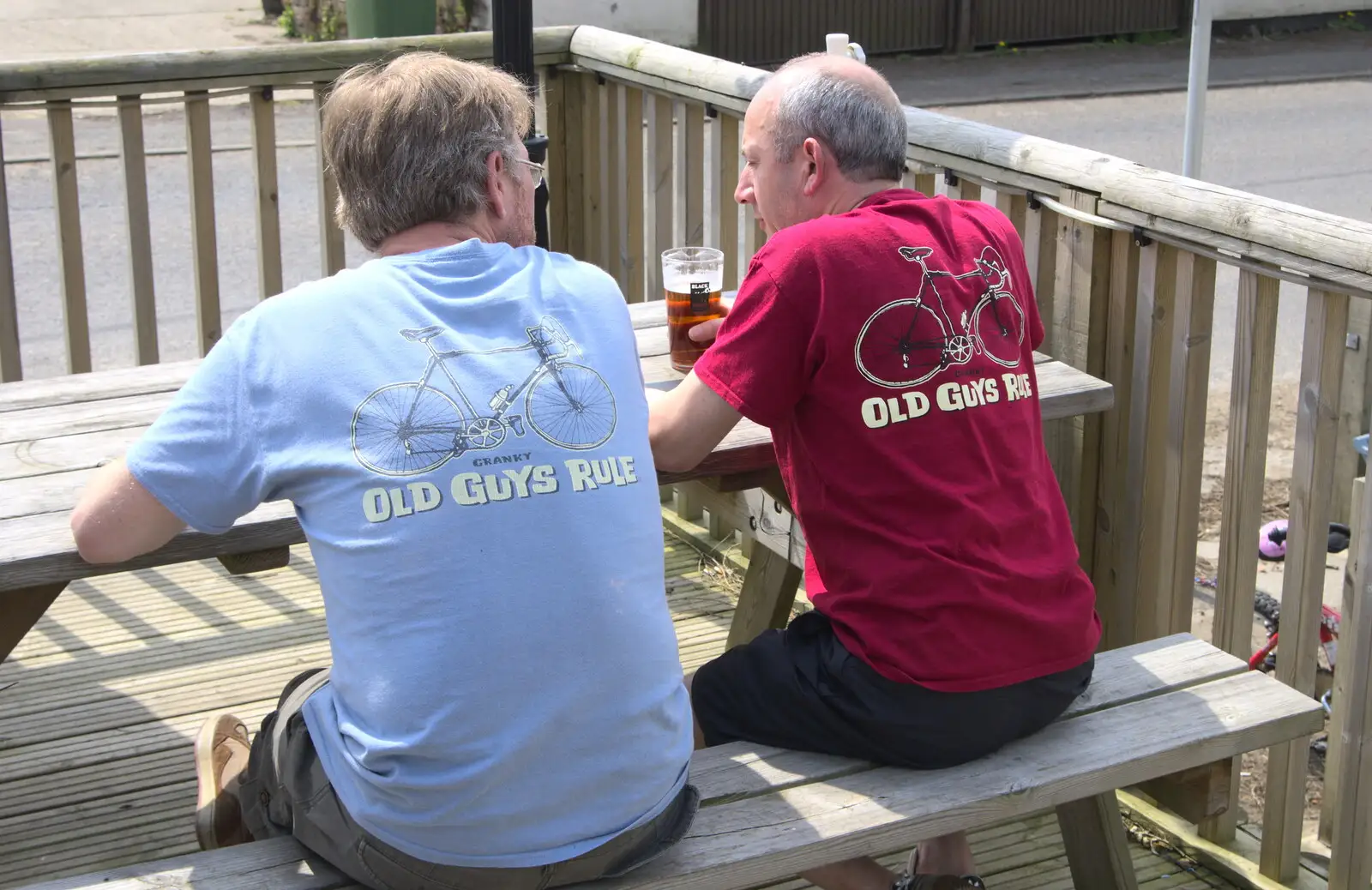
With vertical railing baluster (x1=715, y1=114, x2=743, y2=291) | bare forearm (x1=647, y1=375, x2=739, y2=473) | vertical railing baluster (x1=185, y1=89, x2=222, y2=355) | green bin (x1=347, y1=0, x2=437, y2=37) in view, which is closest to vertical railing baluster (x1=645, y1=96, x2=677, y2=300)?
A: vertical railing baluster (x1=715, y1=114, x2=743, y2=291)

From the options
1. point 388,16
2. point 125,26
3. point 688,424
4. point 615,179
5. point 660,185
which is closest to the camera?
point 688,424

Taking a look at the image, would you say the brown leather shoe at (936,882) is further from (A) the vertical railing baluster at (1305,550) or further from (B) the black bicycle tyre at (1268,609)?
(B) the black bicycle tyre at (1268,609)

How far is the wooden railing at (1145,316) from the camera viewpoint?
8.87 feet

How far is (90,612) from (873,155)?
2.59 meters

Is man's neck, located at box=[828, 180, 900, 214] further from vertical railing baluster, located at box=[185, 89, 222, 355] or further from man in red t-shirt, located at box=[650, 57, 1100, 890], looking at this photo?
vertical railing baluster, located at box=[185, 89, 222, 355]

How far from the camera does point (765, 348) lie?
7.48ft

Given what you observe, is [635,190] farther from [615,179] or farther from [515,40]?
[515,40]

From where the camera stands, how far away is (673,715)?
1.99 m

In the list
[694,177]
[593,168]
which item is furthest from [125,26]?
[694,177]

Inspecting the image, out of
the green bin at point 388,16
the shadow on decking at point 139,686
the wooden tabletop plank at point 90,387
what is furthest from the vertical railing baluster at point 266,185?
the green bin at point 388,16

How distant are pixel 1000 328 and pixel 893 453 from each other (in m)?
0.26

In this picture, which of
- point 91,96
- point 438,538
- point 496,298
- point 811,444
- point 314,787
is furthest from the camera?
point 91,96

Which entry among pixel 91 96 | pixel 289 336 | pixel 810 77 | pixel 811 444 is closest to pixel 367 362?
pixel 289 336

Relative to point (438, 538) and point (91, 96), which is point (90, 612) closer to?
point (91, 96)
